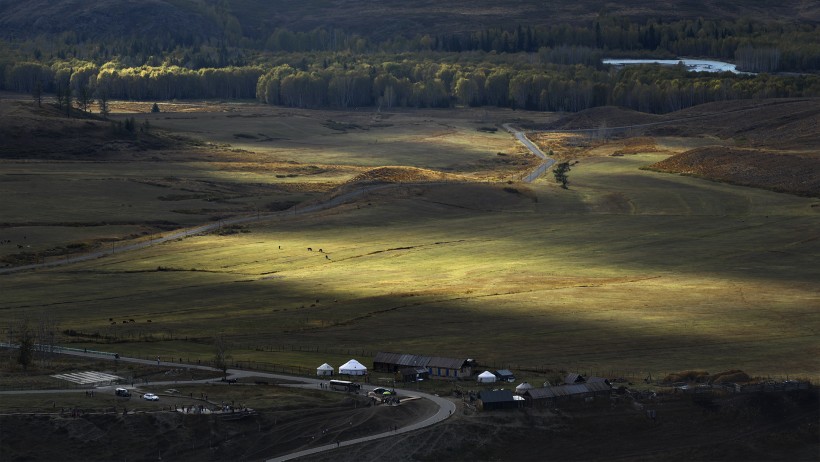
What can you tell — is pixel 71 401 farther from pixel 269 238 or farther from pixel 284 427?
pixel 269 238

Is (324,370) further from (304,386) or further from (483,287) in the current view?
(483,287)

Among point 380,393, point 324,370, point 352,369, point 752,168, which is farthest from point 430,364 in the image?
point 752,168

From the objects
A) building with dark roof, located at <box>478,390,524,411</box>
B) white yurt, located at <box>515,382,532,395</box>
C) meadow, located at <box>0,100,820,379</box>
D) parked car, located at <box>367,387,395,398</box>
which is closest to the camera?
building with dark roof, located at <box>478,390,524,411</box>

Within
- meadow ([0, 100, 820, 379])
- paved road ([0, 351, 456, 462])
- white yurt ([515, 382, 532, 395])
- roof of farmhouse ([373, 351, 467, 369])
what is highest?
white yurt ([515, 382, 532, 395])

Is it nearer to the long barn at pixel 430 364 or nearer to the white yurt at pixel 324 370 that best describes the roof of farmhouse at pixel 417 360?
the long barn at pixel 430 364

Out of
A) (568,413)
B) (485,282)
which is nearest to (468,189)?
→ (485,282)

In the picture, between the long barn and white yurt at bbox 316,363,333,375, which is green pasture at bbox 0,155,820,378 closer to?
the long barn


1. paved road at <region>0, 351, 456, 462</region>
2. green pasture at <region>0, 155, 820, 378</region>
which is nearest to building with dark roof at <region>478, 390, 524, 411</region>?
paved road at <region>0, 351, 456, 462</region>
